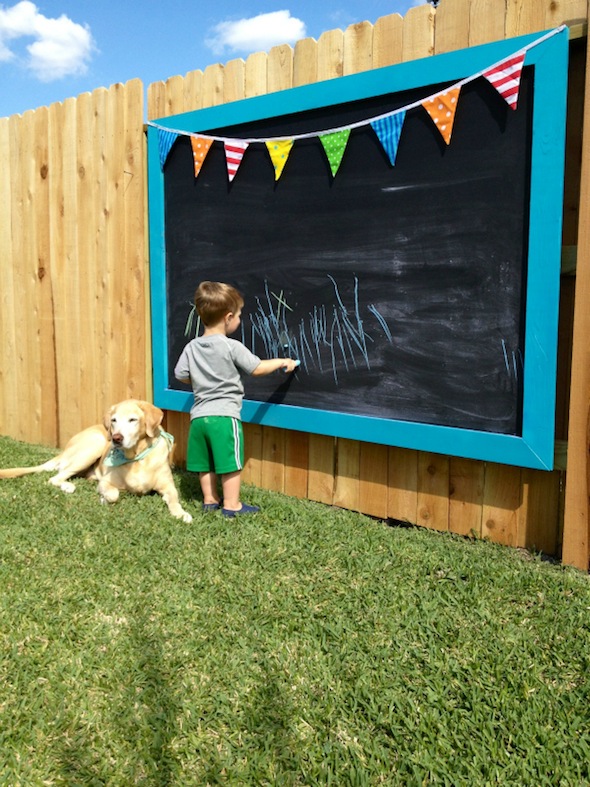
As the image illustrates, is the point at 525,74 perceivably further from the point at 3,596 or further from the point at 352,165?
the point at 3,596

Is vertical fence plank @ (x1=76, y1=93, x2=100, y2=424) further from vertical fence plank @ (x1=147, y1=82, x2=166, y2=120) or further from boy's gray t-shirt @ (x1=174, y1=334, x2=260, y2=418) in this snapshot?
boy's gray t-shirt @ (x1=174, y1=334, x2=260, y2=418)

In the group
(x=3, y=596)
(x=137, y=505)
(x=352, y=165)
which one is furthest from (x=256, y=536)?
(x=352, y=165)

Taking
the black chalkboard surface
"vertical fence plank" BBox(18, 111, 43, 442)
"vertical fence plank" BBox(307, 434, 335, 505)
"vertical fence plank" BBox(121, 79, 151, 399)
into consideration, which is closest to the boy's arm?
the black chalkboard surface

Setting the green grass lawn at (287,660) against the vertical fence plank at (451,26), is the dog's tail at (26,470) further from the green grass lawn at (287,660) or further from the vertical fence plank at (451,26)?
the vertical fence plank at (451,26)

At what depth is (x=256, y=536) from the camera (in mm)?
3762

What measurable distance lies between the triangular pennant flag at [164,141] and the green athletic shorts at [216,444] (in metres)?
2.16

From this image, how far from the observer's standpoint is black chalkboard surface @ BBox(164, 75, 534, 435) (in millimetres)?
3523

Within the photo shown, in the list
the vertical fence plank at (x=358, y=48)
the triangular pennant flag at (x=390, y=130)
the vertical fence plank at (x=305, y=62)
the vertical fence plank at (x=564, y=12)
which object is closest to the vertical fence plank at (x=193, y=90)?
the vertical fence plank at (x=305, y=62)

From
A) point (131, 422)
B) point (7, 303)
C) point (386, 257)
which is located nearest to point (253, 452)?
point (131, 422)

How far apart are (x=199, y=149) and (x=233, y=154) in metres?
0.34

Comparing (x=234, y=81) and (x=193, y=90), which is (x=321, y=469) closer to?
(x=234, y=81)

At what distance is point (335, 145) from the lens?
4.05 m

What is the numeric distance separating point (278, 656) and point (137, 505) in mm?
2062

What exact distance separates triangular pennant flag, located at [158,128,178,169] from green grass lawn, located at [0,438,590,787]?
2913 mm
